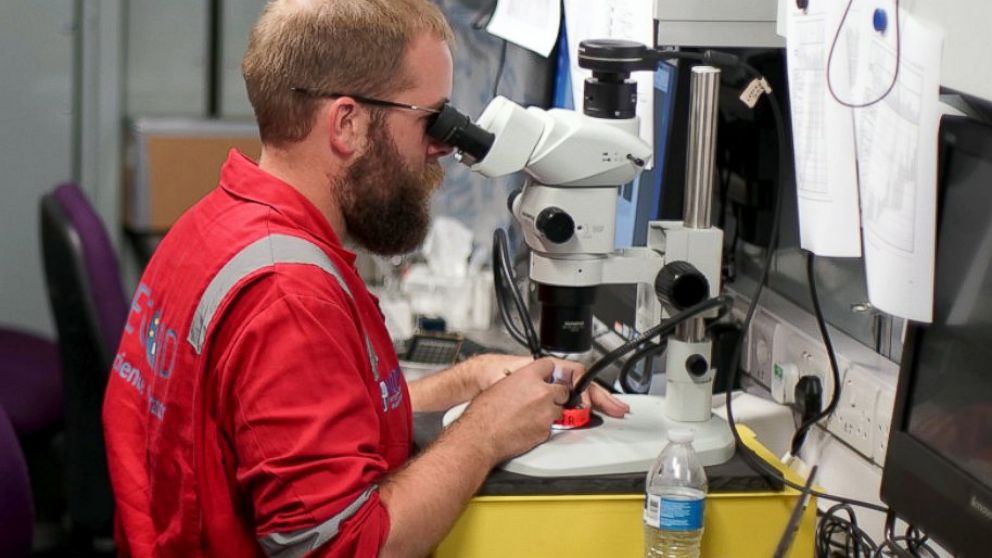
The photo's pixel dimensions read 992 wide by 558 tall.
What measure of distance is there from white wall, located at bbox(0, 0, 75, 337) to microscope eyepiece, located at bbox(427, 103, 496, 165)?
2.14 meters

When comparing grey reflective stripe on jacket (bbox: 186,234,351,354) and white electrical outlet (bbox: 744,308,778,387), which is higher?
grey reflective stripe on jacket (bbox: 186,234,351,354)

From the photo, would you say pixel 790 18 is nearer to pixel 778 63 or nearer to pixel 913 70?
pixel 913 70

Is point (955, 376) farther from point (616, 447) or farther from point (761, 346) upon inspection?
point (761, 346)

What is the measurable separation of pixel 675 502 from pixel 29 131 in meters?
2.54

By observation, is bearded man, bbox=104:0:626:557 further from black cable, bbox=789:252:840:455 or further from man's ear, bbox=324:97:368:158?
black cable, bbox=789:252:840:455

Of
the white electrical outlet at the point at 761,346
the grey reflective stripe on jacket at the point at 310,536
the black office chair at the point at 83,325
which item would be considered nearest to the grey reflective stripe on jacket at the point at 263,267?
the grey reflective stripe on jacket at the point at 310,536

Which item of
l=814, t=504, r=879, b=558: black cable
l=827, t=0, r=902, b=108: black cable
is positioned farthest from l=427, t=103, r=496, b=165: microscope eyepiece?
l=814, t=504, r=879, b=558: black cable

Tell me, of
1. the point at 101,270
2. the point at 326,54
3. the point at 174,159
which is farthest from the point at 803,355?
the point at 174,159

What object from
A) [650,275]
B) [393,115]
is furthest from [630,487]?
[393,115]

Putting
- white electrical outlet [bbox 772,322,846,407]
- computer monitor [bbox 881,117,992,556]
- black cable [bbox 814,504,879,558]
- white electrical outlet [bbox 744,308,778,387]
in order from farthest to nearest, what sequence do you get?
white electrical outlet [bbox 744,308,778,387] < white electrical outlet [bbox 772,322,846,407] < black cable [bbox 814,504,879,558] < computer monitor [bbox 881,117,992,556]

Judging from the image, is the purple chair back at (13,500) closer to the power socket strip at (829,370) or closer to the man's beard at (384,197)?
the man's beard at (384,197)

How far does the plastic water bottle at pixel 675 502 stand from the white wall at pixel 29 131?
2.42m

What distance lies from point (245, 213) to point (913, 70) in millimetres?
700

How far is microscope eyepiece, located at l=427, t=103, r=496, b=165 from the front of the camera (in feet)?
4.76
